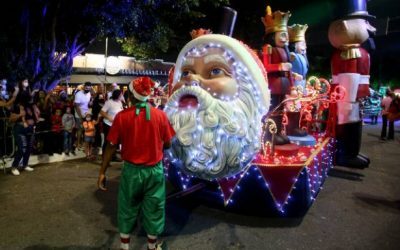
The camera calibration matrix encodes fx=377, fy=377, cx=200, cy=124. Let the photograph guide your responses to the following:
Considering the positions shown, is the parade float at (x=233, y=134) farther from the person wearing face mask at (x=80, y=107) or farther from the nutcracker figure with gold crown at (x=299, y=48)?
the person wearing face mask at (x=80, y=107)

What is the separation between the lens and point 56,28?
12367 mm

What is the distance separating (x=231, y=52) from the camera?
4527mm

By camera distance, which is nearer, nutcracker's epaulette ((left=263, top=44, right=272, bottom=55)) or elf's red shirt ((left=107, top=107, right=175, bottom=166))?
elf's red shirt ((left=107, top=107, right=175, bottom=166))

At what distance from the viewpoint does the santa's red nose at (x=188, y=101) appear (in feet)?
14.3

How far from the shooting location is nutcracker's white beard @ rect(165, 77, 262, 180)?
167 inches

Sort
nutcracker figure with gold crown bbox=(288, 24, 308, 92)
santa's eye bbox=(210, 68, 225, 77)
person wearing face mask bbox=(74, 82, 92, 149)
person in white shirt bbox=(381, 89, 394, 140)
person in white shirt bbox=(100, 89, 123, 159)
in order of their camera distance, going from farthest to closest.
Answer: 1. person in white shirt bbox=(381, 89, 394, 140)
2. person wearing face mask bbox=(74, 82, 92, 149)
3. person in white shirt bbox=(100, 89, 123, 159)
4. nutcracker figure with gold crown bbox=(288, 24, 308, 92)
5. santa's eye bbox=(210, 68, 225, 77)

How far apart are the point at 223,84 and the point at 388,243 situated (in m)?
2.78

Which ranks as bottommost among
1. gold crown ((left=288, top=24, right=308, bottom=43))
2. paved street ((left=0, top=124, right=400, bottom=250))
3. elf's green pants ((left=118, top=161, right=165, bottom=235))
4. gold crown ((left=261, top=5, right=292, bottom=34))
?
paved street ((left=0, top=124, right=400, bottom=250))

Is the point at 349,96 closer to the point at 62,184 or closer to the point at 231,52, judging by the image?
the point at 231,52

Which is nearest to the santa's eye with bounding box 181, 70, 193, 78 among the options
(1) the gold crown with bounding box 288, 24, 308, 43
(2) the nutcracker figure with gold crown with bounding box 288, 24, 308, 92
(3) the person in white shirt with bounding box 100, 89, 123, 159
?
(3) the person in white shirt with bounding box 100, 89, 123, 159

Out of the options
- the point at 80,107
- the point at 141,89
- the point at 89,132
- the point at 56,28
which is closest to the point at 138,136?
the point at 141,89

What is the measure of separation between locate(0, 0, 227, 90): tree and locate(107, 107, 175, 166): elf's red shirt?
8859mm

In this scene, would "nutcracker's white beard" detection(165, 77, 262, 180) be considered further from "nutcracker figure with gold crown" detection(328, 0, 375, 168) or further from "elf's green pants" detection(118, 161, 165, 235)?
"nutcracker figure with gold crown" detection(328, 0, 375, 168)

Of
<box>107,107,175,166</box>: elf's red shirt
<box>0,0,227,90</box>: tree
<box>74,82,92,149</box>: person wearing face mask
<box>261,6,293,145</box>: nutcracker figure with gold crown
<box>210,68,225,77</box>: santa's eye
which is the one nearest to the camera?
<box>107,107,175,166</box>: elf's red shirt
